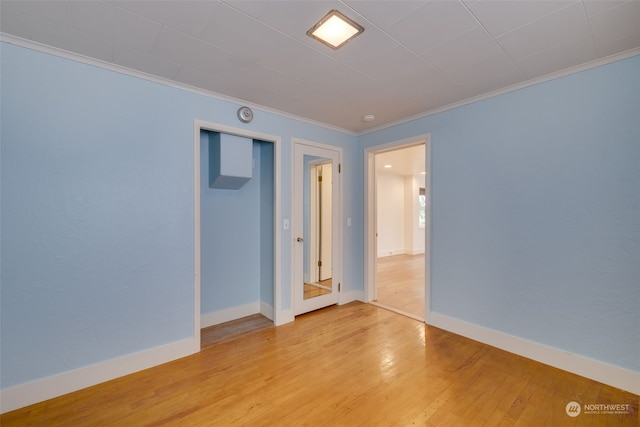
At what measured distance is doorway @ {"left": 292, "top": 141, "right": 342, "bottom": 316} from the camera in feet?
11.1

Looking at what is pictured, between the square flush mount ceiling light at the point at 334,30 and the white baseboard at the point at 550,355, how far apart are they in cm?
295

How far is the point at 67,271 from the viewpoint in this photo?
2023mm

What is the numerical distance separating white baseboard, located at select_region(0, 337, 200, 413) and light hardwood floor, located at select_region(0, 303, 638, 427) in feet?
0.18

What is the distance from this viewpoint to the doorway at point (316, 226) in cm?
339

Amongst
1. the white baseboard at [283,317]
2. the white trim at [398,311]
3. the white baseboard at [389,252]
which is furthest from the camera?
the white baseboard at [389,252]

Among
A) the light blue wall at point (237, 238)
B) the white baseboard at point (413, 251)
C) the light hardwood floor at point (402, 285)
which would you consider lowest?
the light hardwood floor at point (402, 285)

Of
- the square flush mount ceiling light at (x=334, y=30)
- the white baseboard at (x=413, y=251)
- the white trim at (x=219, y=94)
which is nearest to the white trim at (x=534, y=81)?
the white trim at (x=219, y=94)

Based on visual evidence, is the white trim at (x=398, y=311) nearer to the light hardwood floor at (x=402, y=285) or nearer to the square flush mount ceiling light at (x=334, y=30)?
the light hardwood floor at (x=402, y=285)

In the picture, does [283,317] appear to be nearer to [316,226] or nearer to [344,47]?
[316,226]

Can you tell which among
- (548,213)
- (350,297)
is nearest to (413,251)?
(350,297)

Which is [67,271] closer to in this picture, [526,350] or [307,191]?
[307,191]

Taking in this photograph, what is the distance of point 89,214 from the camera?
2.11 m

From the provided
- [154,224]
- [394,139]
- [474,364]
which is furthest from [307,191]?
[474,364]

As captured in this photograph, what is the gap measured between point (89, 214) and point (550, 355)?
13.2 ft
